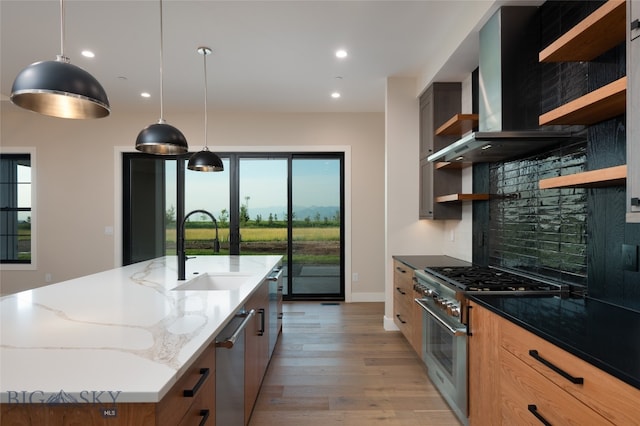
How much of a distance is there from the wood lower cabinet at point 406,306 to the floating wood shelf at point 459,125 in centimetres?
139

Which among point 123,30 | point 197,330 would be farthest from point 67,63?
point 123,30

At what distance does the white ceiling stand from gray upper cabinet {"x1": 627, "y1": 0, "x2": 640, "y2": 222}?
1219 mm

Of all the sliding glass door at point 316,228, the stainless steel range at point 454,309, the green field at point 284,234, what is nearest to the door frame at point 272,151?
the sliding glass door at point 316,228

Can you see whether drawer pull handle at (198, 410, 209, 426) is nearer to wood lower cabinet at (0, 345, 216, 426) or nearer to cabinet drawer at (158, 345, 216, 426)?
cabinet drawer at (158, 345, 216, 426)

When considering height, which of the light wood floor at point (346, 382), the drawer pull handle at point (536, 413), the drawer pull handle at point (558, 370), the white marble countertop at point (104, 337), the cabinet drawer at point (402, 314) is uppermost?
the white marble countertop at point (104, 337)

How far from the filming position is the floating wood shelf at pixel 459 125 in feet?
9.25

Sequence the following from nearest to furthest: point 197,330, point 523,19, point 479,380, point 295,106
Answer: point 197,330, point 479,380, point 523,19, point 295,106

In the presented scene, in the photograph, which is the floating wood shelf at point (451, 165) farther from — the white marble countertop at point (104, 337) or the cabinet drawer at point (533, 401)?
the white marble countertop at point (104, 337)

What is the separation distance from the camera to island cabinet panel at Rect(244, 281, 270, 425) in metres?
1.96

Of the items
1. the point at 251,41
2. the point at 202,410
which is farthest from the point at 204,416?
the point at 251,41

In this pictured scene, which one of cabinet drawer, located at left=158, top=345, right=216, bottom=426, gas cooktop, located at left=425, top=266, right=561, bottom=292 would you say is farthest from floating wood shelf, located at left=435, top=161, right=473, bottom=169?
cabinet drawer, located at left=158, top=345, right=216, bottom=426

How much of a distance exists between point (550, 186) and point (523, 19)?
131 cm

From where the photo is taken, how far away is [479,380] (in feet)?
5.93

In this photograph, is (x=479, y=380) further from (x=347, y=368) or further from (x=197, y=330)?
(x=197, y=330)
